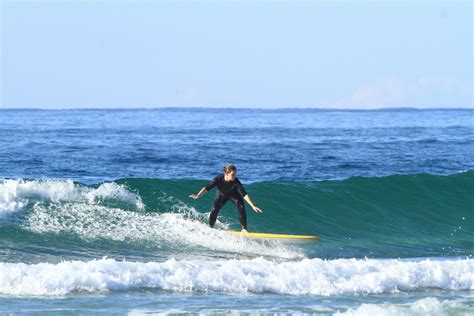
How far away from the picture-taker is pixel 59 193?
20.2 metres

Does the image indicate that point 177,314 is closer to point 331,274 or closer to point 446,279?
point 331,274

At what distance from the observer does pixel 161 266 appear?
14562mm

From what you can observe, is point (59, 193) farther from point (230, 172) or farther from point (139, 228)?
point (230, 172)

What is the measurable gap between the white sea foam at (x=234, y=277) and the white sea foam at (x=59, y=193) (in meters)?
5.08

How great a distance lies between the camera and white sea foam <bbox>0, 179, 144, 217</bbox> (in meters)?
19.6

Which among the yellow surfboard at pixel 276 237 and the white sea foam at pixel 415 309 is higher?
the yellow surfboard at pixel 276 237

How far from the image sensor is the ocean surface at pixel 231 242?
13.4 metres

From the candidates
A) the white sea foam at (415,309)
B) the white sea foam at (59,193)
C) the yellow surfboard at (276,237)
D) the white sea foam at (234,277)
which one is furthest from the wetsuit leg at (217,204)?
the white sea foam at (415,309)

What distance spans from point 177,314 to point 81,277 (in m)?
2.13

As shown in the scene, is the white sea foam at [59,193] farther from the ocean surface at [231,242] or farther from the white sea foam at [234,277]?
the white sea foam at [234,277]

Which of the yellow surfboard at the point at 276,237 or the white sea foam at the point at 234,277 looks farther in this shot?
the yellow surfboard at the point at 276,237

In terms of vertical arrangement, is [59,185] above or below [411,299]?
above

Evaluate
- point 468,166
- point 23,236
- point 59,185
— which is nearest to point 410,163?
point 468,166

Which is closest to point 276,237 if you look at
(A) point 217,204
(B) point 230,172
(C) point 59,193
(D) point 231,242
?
(D) point 231,242
